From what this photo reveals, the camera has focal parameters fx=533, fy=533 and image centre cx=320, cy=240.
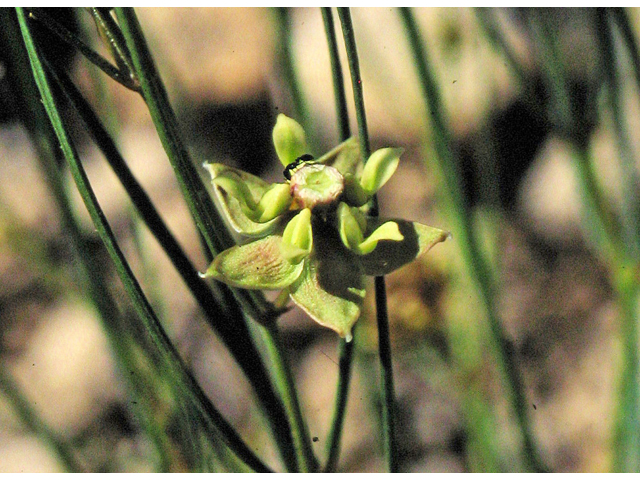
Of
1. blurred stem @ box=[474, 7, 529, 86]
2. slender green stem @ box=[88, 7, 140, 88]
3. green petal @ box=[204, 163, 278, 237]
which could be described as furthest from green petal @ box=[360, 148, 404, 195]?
blurred stem @ box=[474, 7, 529, 86]

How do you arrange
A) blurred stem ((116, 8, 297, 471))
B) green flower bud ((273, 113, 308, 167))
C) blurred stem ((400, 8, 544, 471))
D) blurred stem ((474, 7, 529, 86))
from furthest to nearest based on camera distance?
1. blurred stem ((474, 7, 529, 86))
2. blurred stem ((400, 8, 544, 471))
3. green flower bud ((273, 113, 308, 167))
4. blurred stem ((116, 8, 297, 471))

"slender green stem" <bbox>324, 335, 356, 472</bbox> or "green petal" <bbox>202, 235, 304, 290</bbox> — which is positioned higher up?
"green petal" <bbox>202, 235, 304, 290</bbox>

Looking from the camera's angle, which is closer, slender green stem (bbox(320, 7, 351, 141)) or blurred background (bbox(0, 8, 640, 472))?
slender green stem (bbox(320, 7, 351, 141))

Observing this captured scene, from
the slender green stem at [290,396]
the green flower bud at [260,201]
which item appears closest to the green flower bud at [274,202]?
the green flower bud at [260,201]

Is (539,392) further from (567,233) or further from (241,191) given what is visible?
(241,191)

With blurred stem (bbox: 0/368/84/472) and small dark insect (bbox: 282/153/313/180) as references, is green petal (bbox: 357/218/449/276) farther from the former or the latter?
blurred stem (bbox: 0/368/84/472)

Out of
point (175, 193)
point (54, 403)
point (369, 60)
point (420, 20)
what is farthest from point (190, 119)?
point (54, 403)
